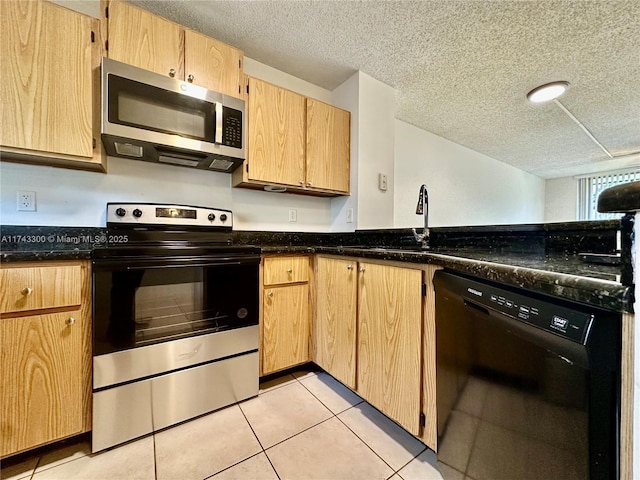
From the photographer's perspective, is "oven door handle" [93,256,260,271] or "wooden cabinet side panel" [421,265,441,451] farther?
"oven door handle" [93,256,260,271]

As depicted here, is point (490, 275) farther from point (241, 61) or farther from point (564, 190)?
point (564, 190)

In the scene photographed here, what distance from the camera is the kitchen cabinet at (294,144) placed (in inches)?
70.4

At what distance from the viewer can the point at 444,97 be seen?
8.38 ft

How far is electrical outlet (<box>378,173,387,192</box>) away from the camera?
2297mm

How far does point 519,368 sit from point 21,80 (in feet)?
7.10

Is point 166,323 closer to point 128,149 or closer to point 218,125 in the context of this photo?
point 128,149

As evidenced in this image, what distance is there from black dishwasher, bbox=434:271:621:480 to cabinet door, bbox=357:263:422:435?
7.1 inches

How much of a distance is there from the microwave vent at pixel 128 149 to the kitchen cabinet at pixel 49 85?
0.33 ft

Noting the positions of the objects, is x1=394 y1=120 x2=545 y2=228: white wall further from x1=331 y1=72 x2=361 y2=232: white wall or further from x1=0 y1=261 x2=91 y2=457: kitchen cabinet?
x1=0 y1=261 x2=91 y2=457: kitchen cabinet

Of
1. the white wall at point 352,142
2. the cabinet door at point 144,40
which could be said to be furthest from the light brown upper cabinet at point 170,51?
the white wall at point 352,142

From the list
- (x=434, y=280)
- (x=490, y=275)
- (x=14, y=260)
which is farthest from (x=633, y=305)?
(x=14, y=260)

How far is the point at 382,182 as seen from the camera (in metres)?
2.31

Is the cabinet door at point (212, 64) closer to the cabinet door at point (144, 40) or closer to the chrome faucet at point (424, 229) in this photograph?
the cabinet door at point (144, 40)

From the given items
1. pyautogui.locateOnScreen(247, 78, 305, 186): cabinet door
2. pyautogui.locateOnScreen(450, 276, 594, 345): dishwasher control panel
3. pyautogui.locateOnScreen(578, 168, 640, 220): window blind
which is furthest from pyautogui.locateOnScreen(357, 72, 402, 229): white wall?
pyautogui.locateOnScreen(578, 168, 640, 220): window blind
